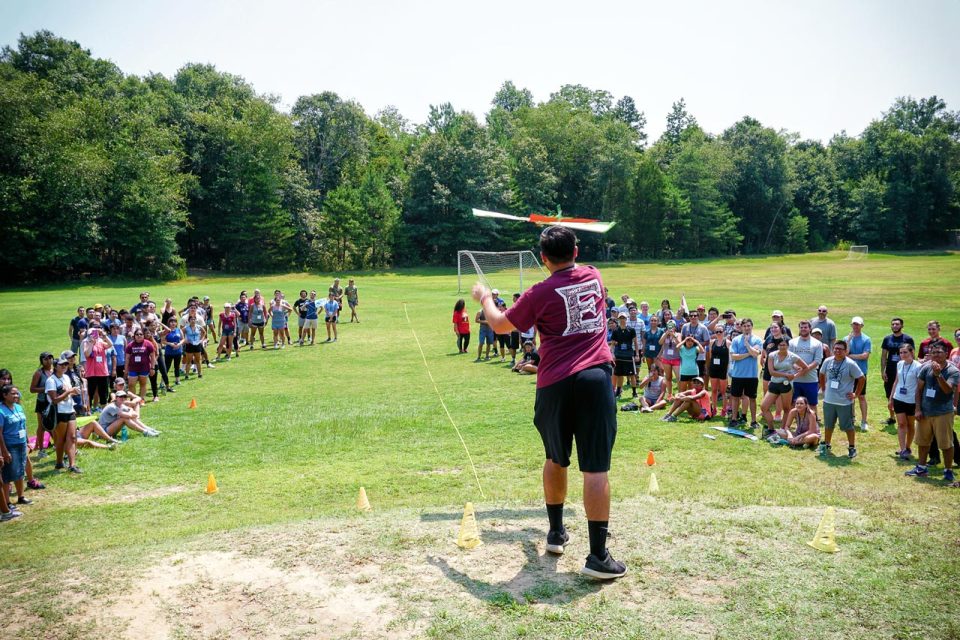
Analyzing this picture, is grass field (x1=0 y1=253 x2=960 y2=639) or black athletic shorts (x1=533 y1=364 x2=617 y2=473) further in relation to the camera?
black athletic shorts (x1=533 y1=364 x2=617 y2=473)

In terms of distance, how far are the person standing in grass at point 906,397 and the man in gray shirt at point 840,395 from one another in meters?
0.64

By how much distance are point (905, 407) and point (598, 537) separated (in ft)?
29.7

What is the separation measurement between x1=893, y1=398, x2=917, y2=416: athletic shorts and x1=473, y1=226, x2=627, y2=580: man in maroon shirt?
8.73 meters

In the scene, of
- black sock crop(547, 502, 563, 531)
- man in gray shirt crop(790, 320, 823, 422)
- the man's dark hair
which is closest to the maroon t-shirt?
the man's dark hair

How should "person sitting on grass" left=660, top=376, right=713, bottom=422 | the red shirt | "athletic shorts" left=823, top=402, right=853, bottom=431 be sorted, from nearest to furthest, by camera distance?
"athletic shorts" left=823, top=402, right=853, bottom=431, "person sitting on grass" left=660, top=376, right=713, bottom=422, the red shirt

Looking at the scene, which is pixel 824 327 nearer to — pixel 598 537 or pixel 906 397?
pixel 906 397

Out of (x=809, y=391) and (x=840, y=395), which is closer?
(x=840, y=395)

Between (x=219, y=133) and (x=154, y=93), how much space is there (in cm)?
897

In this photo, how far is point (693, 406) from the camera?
46.6 feet

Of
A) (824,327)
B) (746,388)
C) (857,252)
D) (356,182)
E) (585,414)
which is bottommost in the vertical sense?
(746,388)

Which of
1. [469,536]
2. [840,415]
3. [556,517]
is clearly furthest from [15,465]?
[840,415]

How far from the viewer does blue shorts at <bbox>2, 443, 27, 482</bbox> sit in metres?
9.63

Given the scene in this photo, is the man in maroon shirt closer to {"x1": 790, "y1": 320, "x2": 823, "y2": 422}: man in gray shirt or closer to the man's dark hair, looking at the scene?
the man's dark hair

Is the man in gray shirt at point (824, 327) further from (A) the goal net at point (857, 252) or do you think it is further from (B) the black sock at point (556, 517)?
(A) the goal net at point (857, 252)
